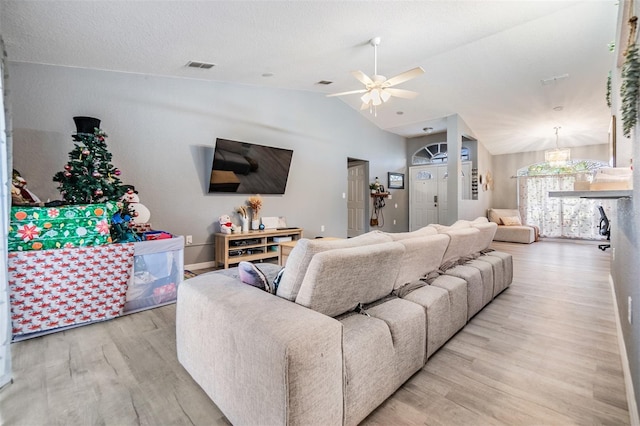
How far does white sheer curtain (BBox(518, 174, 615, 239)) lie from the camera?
788cm

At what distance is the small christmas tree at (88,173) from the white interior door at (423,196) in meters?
7.50

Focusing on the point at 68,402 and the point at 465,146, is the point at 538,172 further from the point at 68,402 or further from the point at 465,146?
the point at 68,402

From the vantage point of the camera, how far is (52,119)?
3.48 meters

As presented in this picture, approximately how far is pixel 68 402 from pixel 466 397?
88.0 inches

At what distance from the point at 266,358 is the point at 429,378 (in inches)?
48.5

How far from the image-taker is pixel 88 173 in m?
2.87

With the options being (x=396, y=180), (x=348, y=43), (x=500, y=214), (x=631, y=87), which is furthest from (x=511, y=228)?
(x=631, y=87)

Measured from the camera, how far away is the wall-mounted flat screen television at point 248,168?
4.77 m

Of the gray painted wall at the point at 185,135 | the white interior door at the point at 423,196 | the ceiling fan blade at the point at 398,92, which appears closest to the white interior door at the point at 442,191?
the white interior door at the point at 423,196

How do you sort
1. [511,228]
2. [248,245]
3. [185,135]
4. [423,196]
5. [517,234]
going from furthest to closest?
[423,196], [511,228], [517,234], [248,245], [185,135]

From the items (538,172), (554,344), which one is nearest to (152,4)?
(554,344)

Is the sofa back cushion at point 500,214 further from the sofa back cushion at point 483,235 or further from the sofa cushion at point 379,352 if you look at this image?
the sofa cushion at point 379,352

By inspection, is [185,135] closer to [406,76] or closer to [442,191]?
[406,76]

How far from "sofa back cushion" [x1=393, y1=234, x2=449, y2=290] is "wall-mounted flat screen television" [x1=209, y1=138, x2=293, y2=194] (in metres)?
3.56
